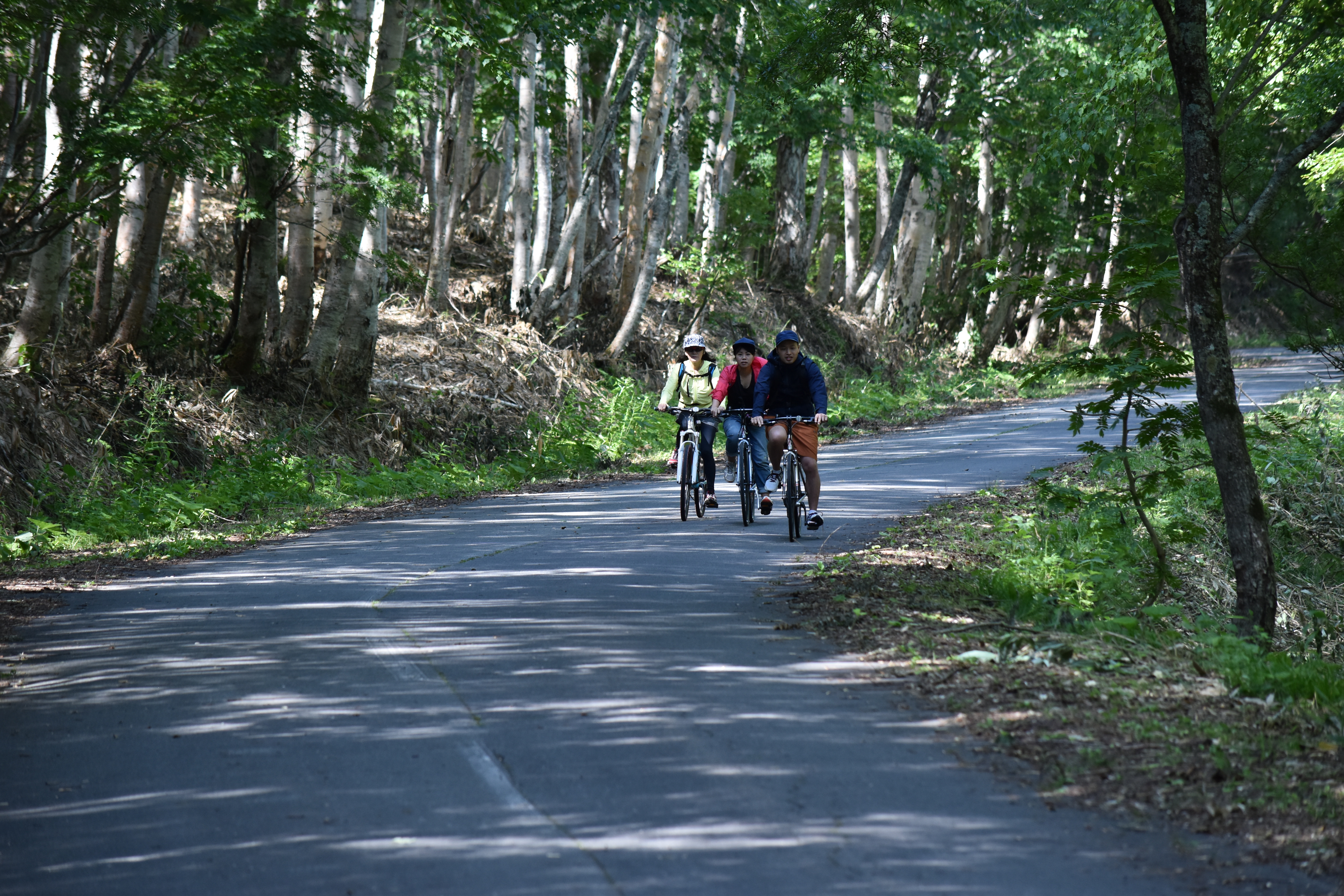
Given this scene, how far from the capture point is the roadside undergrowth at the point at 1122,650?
498cm

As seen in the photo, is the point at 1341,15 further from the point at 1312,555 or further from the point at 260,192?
the point at 260,192

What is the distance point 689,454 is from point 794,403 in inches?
64.4

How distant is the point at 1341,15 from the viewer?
10.3 metres

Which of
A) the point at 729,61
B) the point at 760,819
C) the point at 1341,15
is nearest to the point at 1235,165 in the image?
the point at 1341,15

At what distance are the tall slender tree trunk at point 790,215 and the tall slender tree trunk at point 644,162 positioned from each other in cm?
610

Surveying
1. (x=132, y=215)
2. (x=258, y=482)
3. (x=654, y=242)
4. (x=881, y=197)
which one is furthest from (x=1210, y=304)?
(x=881, y=197)

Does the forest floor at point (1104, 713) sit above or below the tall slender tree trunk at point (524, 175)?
below

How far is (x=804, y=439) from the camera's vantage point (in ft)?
40.4

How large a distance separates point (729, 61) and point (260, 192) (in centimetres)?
902

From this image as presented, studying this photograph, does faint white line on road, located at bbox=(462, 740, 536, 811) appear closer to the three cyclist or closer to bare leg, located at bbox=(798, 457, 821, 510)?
bare leg, located at bbox=(798, 457, 821, 510)

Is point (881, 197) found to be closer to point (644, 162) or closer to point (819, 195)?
point (819, 195)

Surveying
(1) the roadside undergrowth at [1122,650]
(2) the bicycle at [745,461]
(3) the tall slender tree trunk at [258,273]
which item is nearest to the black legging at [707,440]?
(2) the bicycle at [745,461]

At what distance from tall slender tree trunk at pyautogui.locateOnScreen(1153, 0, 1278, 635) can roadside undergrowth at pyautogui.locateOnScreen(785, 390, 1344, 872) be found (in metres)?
0.50

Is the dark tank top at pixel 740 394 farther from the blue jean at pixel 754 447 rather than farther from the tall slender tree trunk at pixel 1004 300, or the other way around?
the tall slender tree trunk at pixel 1004 300
